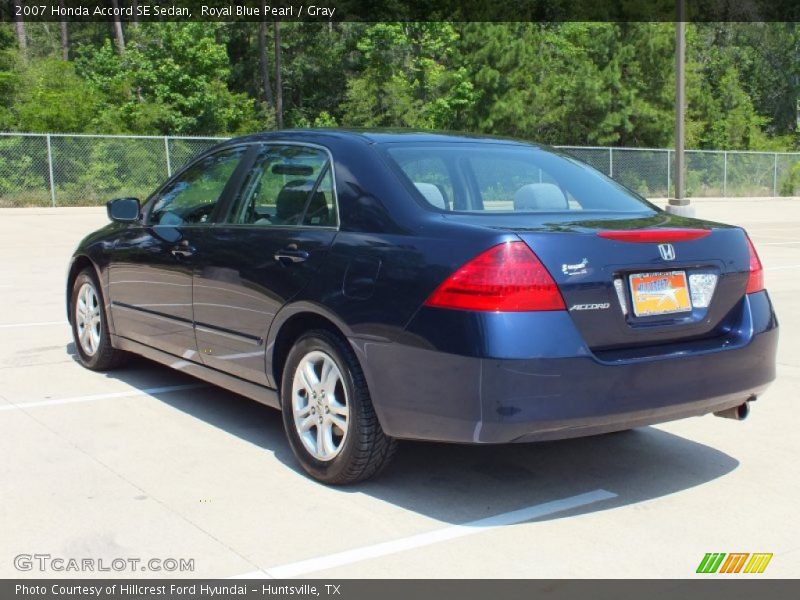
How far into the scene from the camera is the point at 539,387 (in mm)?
3902

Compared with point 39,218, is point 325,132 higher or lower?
higher

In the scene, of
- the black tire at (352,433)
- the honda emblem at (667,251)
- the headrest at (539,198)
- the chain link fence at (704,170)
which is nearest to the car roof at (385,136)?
the headrest at (539,198)

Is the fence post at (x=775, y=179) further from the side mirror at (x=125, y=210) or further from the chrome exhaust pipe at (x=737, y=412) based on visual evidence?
the chrome exhaust pipe at (x=737, y=412)

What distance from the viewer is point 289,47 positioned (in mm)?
49719

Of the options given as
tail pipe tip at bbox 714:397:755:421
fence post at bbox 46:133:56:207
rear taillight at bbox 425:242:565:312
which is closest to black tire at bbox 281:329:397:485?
rear taillight at bbox 425:242:565:312

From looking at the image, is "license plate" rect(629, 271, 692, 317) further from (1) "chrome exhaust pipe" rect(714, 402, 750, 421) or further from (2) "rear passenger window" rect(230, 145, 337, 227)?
(2) "rear passenger window" rect(230, 145, 337, 227)

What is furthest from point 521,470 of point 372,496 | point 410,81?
point 410,81

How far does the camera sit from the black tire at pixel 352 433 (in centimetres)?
435

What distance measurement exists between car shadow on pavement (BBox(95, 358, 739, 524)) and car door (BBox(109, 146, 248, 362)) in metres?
0.62

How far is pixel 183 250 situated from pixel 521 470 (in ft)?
7.68

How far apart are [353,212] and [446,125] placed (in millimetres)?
36527

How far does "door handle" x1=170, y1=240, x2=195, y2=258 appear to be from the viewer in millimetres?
5626

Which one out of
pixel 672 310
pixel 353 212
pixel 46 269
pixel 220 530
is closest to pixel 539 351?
pixel 672 310

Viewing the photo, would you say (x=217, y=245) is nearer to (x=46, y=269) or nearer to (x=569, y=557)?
(x=569, y=557)
